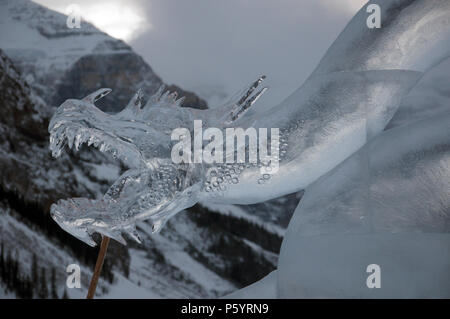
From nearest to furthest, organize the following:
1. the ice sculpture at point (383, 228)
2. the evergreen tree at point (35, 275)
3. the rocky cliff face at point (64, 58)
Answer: the ice sculpture at point (383, 228), the evergreen tree at point (35, 275), the rocky cliff face at point (64, 58)

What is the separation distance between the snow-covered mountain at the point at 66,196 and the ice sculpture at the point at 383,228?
2.80 metres

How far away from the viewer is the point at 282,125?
2.74 ft

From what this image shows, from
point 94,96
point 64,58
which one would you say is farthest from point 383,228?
point 64,58

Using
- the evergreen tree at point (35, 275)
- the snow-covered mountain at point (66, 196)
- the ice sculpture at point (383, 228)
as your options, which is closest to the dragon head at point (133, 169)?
the ice sculpture at point (383, 228)

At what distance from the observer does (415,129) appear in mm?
848

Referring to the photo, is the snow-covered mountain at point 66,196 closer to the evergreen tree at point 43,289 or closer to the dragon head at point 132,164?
the evergreen tree at point 43,289

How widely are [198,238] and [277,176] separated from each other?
14.9ft

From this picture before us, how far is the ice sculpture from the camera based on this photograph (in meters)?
0.77

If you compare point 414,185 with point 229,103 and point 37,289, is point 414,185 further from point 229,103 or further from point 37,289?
point 37,289

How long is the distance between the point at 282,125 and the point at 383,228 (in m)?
0.23

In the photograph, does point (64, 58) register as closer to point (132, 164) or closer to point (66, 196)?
point (66, 196)

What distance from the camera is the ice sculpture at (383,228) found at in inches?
30.2

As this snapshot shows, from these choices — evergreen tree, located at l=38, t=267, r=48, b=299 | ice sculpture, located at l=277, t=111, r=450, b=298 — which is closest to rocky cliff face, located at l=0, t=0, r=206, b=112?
evergreen tree, located at l=38, t=267, r=48, b=299
